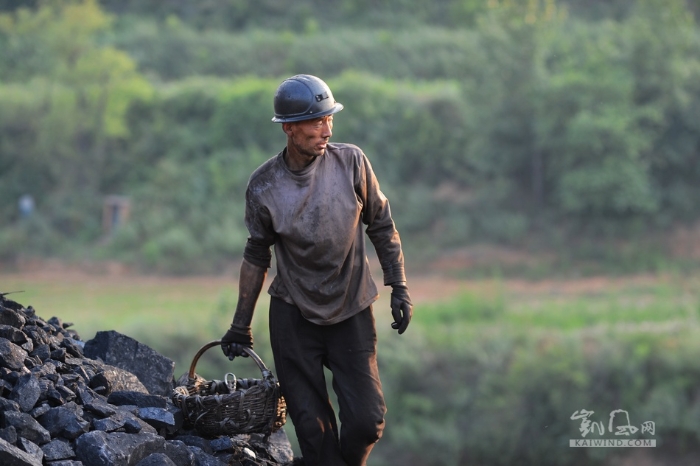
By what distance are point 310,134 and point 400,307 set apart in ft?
2.90

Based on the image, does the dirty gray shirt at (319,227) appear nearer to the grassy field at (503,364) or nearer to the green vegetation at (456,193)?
the grassy field at (503,364)

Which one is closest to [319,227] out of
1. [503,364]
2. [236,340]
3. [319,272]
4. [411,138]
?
[319,272]

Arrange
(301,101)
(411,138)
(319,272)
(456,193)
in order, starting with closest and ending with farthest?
(301,101)
(319,272)
(456,193)
(411,138)

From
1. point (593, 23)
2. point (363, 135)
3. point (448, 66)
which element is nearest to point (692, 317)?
point (363, 135)

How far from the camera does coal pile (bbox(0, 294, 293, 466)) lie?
410 cm

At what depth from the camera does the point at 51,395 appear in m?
4.39

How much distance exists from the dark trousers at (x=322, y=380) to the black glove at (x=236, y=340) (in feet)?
0.53

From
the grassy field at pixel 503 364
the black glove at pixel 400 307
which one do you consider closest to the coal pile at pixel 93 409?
the black glove at pixel 400 307

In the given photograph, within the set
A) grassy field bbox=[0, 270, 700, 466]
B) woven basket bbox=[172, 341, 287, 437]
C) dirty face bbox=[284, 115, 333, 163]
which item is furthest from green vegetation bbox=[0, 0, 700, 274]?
dirty face bbox=[284, 115, 333, 163]

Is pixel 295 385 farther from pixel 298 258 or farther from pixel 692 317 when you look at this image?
pixel 692 317

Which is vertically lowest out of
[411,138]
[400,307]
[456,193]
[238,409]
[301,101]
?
[238,409]

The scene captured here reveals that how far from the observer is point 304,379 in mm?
4434

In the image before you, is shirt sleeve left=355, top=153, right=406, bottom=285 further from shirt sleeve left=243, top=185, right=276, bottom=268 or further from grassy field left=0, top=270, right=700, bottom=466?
grassy field left=0, top=270, right=700, bottom=466

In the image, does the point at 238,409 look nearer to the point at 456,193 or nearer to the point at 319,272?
the point at 319,272
